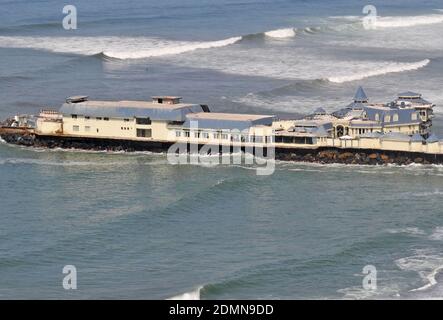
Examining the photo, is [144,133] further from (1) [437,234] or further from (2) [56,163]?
(1) [437,234]

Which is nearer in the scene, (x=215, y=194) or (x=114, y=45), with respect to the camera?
(x=215, y=194)

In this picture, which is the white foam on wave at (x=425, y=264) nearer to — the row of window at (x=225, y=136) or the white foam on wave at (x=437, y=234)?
the white foam on wave at (x=437, y=234)

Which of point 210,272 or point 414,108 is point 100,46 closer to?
point 414,108

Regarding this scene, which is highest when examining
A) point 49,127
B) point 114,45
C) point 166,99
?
point 114,45

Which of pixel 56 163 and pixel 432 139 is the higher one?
pixel 432 139

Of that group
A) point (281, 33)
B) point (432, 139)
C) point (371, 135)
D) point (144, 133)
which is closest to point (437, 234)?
point (432, 139)

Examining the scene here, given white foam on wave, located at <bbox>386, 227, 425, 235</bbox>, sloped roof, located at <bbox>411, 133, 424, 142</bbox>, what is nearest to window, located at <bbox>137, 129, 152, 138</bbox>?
sloped roof, located at <bbox>411, 133, 424, 142</bbox>
